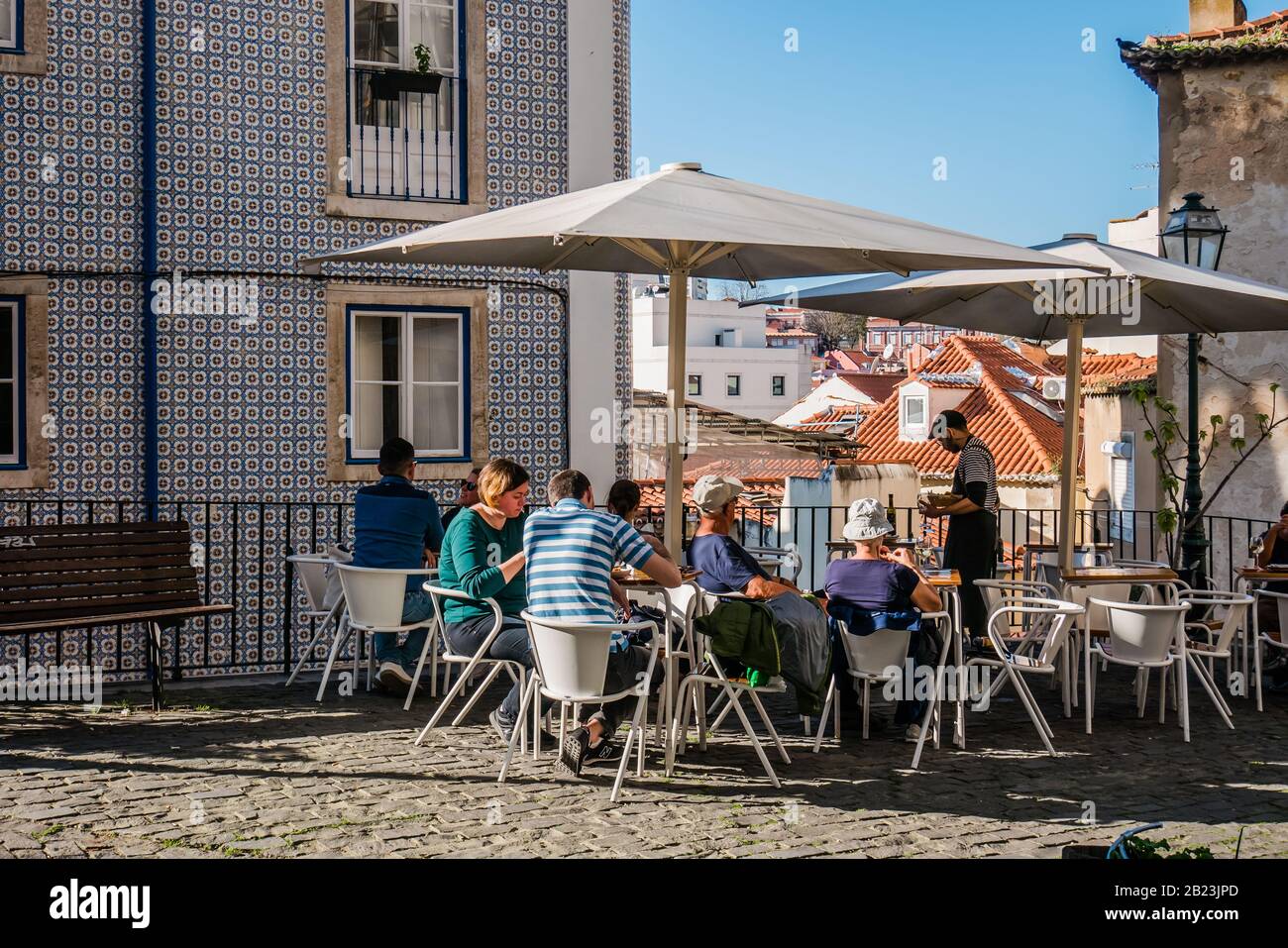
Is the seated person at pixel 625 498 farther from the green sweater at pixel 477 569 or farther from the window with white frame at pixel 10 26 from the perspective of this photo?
the window with white frame at pixel 10 26

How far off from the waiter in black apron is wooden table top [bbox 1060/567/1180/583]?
0.71 metres

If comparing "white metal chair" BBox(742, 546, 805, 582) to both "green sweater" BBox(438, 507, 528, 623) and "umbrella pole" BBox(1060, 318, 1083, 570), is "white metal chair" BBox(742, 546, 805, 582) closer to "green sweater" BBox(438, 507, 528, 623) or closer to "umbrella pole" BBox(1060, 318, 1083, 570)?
"umbrella pole" BBox(1060, 318, 1083, 570)

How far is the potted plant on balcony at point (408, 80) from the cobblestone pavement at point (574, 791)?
19.6 feet

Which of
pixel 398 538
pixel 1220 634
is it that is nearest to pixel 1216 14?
pixel 1220 634

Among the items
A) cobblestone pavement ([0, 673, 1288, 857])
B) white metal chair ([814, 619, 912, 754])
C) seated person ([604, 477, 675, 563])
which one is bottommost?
cobblestone pavement ([0, 673, 1288, 857])

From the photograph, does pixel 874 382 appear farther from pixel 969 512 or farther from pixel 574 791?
pixel 574 791

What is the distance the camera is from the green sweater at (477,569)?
7367mm

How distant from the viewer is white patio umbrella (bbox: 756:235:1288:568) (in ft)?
28.4

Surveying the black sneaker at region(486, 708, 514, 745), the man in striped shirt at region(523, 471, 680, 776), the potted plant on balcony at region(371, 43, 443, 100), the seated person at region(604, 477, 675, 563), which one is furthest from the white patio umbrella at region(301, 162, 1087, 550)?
the potted plant on balcony at region(371, 43, 443, 100)

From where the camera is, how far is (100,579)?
8.50 metres

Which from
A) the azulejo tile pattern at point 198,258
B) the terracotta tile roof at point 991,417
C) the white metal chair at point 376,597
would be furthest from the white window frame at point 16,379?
the terracotta tile roof at point 991,417

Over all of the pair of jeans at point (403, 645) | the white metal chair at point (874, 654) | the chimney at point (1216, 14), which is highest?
the chimney at point (1216, 14)

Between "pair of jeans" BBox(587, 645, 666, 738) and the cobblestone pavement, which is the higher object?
"pair of jeans" BBox(587, 645, 666, 738)
